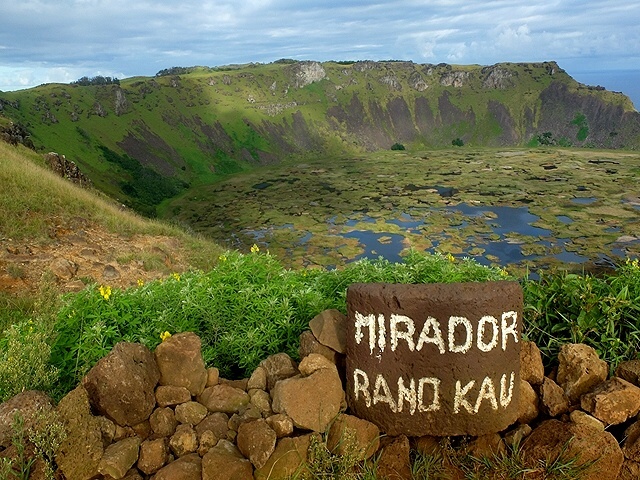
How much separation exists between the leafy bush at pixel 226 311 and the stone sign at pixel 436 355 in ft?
3.69

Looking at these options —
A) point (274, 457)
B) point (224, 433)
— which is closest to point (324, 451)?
point (274, 457)

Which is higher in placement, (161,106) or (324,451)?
(161,106)

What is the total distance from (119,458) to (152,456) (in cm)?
24


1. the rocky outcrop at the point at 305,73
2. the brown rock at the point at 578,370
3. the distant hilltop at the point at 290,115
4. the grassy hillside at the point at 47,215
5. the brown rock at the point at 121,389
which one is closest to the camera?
the brown rock at the point at 121,389

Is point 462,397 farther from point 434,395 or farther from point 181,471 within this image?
point 181,471

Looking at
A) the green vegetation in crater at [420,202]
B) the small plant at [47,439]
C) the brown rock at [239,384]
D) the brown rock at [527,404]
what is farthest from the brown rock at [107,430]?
the green vegetation in crater at [420,202]

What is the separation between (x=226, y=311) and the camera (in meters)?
5.26

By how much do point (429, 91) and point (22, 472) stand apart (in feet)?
507

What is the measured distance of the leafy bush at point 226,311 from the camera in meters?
4.89

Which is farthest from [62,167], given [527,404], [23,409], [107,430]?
[527,404]

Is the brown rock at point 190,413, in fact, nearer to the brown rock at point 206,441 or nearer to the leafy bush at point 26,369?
the brown rock at point 206,441

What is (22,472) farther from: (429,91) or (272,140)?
(429,91)

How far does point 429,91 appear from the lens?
478 ft

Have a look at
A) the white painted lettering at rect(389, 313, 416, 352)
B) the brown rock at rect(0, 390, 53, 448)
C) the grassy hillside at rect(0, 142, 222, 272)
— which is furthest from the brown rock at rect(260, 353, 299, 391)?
the grassy hillside at rect(0, 142, 222, 272)
